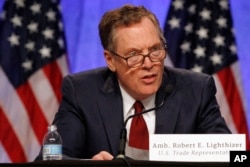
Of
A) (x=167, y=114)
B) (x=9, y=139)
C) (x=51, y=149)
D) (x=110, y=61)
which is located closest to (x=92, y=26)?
(x=9, y=139)

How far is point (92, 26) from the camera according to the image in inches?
161

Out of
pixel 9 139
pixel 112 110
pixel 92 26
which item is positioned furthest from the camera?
pixel 92 26

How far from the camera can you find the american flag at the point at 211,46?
390 cm

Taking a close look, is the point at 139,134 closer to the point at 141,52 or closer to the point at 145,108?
the point at 145,108

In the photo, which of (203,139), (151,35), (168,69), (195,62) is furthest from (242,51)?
(203,139)

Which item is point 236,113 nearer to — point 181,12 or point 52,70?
point 181,12

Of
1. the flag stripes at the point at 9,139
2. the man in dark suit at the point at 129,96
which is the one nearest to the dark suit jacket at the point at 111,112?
the man in dark suit at the point at 129,96

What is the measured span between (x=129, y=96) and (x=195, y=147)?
81 cm

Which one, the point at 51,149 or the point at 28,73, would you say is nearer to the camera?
the point at 51,149

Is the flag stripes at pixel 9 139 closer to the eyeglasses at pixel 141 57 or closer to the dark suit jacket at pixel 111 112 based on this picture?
the dark suit jacket at pixel 111 112

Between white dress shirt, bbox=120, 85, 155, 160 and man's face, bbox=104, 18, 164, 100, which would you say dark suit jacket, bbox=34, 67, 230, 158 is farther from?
man's face, bbox=104, 18, 164, 100

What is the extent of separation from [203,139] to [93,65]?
2.17 metres

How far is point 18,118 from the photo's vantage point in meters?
3.89

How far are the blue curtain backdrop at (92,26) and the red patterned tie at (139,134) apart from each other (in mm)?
1499
